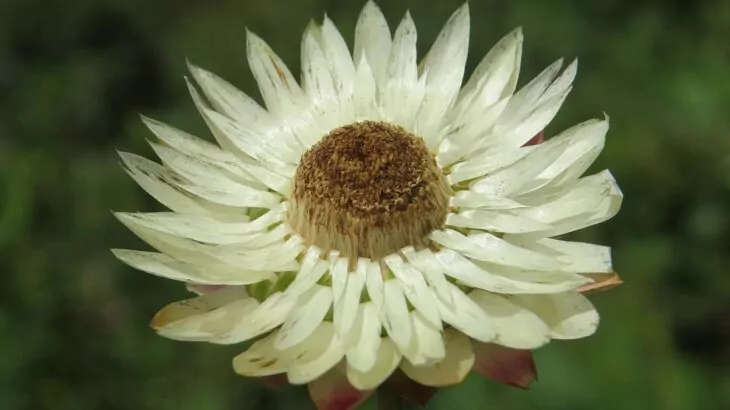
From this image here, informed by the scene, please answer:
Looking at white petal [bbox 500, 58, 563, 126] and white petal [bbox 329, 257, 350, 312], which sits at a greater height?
white petal [bbox 500, 58, 563, 126]

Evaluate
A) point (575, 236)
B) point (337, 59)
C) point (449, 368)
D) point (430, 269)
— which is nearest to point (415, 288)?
point (430, 269)

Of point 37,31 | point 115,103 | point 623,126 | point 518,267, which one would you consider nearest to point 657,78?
point 623,126

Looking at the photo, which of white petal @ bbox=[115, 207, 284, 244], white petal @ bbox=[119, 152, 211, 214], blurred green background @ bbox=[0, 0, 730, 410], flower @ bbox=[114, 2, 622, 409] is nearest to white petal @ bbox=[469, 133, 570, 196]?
flower @ bbox=[114, 2, 622, 409]

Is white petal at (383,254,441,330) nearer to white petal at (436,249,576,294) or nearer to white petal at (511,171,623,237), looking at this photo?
white petal at (436,249,576,294)

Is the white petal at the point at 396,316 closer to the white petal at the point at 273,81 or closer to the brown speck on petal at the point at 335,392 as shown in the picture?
the brown speck on petal at the point at 335,392

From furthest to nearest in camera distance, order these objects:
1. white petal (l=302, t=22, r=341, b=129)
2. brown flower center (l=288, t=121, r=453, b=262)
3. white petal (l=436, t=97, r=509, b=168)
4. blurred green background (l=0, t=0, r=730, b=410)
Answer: blurred green background (l=0, t=0, r=730, b=410) → white petal (l=302, t=22, r=341, b=129) → white petal (l=436, t=97, r=509, b=168) → brown flower center (l=288, t=121, r=453, b=262)

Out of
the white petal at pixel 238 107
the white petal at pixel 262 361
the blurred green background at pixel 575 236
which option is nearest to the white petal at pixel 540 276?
the white petal at pixel 262 361

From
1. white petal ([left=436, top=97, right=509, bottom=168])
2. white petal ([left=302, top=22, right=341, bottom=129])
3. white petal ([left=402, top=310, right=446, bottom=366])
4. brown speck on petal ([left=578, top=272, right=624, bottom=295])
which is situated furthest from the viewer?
white petal ([left=302, top=22, right=341, bottom=129])
